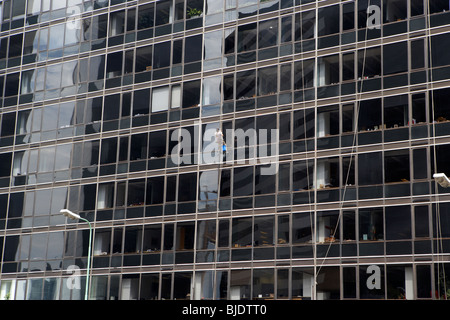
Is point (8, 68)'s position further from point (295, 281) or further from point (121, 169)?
point (295, 281)

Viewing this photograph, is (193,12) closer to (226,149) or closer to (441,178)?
(226,149)

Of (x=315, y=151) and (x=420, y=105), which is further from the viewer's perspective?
(x=315, y=151)

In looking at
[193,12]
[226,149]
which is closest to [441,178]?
[226,149]

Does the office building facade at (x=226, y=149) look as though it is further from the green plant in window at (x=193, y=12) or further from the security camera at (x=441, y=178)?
the security camera at (x=441, y=178)

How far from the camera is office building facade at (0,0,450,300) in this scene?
38781 millimetres

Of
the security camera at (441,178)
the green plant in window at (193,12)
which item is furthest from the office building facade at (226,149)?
the security camera at (441,178)

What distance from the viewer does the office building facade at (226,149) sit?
127ft

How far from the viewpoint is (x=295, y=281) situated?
133 ft

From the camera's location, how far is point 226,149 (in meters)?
44.8

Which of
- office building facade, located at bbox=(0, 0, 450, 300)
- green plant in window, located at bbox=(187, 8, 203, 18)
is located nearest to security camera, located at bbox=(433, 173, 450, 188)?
office building facade, located at bbox=(0, 0, 450, 300)

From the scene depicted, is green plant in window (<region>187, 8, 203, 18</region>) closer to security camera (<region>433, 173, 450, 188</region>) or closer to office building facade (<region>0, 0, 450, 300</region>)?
office building facade (<region>0, 0, 450, 300</region>)

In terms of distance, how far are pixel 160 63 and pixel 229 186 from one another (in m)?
11.1

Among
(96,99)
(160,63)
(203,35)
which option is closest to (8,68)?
(96,99)
